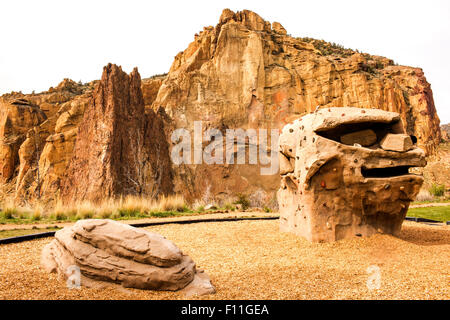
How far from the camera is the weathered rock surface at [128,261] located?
3426 mm

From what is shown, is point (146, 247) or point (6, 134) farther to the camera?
point (6, 134)

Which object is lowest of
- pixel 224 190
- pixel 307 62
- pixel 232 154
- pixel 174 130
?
pixel 224 190

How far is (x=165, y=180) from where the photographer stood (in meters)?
22.8

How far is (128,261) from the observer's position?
138 inches

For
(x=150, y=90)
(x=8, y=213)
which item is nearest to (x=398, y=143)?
(x=8, y=213)

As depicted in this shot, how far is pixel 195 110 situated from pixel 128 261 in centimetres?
2304
